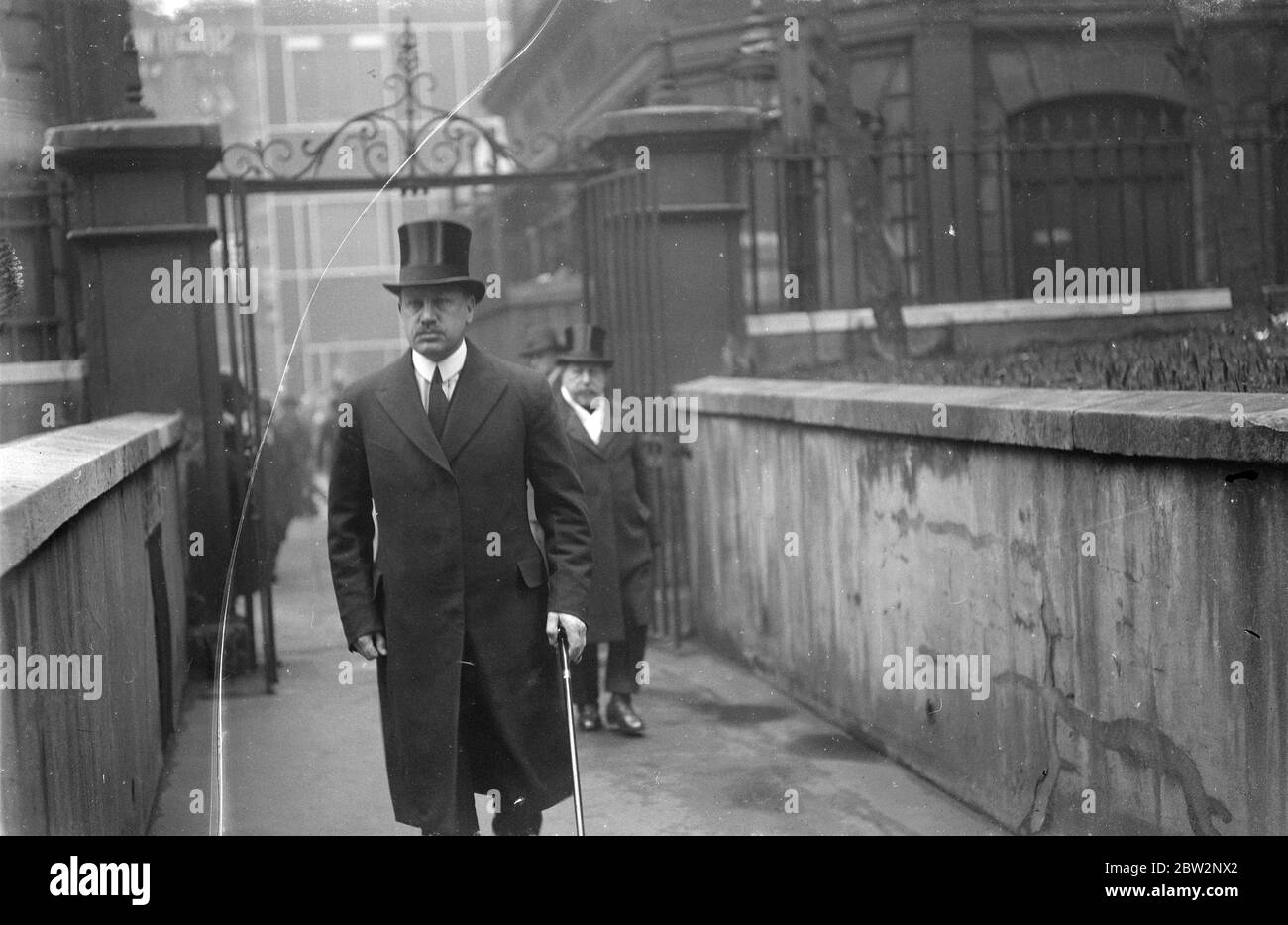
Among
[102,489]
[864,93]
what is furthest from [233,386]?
[864,93]

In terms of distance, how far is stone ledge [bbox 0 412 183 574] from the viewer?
146 inches

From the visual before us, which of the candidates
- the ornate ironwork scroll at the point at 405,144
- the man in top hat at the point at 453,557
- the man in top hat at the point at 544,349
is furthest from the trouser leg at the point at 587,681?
the man in top hat at the point at 453,557

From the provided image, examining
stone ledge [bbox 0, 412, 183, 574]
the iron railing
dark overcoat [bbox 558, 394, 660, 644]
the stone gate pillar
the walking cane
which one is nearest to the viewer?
stone ledge [bbox 0, 412, 183, 574]

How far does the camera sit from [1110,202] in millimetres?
12320

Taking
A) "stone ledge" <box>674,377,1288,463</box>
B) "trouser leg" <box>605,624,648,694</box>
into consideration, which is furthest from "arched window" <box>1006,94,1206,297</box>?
"trouser leg" <box>605,624,648,694</box>

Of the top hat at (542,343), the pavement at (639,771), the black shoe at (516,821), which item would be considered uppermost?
the top hat at (542,343)

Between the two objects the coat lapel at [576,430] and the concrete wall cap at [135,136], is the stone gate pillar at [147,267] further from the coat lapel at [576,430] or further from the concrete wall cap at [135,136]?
the coat lapel at [576,430]

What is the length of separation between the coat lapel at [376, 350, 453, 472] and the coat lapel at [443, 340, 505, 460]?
21 millimetres

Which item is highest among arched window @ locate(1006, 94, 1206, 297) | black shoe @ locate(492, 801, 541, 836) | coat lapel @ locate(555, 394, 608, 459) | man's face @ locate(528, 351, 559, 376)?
arched window @ locate(1006, 94, 1206, 297)

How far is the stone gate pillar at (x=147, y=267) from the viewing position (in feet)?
30.6

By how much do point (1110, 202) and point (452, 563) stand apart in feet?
28.1

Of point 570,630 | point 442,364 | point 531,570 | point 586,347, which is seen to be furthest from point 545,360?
point 570,630

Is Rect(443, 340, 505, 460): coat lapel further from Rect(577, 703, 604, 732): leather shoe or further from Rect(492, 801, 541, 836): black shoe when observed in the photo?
Rect(577, 703, 604, 732): leather shoe

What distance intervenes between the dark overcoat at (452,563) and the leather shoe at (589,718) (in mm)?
2861
